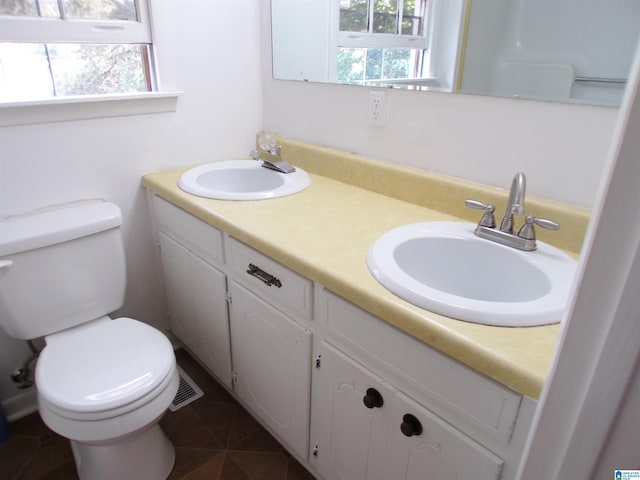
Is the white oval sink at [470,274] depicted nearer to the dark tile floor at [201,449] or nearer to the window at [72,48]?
the dark tile floor at [201,449]

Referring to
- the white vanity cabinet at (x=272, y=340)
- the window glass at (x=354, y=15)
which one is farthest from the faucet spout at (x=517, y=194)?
the window glass at (x=354, y=15)

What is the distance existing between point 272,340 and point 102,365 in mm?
498

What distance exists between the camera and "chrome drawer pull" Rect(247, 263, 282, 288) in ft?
3.76

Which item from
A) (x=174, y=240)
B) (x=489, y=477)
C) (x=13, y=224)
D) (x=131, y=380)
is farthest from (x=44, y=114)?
(x=489, y=477)

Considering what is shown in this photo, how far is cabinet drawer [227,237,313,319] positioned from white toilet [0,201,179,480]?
35 centimetres

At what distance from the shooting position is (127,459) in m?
1.32

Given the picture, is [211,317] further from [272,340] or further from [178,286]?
[272,340]

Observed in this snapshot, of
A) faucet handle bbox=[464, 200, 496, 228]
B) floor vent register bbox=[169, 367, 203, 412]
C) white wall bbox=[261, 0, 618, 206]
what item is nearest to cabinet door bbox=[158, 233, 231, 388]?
floor vent register bbox=[169, 367, 203, 412]

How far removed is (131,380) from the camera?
3.90ft

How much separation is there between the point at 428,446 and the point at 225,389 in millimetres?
1077

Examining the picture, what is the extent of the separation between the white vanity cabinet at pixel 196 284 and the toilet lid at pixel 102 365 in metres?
0.21

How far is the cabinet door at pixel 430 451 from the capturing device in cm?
79

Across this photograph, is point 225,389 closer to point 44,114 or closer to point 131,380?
point 131,380

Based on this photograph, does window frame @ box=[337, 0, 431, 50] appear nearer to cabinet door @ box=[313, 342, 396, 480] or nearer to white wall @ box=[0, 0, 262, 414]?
white wall @ box=[0, 0, 262, 414]
